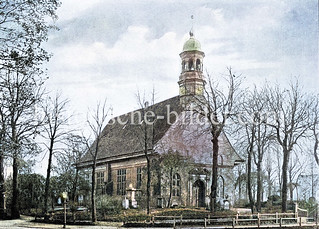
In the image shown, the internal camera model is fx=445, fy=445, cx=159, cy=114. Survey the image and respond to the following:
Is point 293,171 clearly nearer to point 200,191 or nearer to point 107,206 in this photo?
point 200,191

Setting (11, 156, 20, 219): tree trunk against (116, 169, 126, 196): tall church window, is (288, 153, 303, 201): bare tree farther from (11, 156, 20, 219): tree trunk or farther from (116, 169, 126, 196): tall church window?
(11, 156, 20, 219): tree trunk

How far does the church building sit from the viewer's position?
16047 millimetres

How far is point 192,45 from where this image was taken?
13047 mm

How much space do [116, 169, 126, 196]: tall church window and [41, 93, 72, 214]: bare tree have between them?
6.49m

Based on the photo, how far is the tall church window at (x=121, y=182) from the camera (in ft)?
60.9

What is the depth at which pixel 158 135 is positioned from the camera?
17250mm

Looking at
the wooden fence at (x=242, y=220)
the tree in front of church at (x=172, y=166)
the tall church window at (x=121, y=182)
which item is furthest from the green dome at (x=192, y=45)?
the tall church window at (x=121, y=182)

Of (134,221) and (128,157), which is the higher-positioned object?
(128,157)

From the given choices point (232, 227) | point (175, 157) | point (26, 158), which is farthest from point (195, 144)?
point (26, 158)

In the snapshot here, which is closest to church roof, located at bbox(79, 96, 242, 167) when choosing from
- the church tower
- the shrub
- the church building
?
the church building

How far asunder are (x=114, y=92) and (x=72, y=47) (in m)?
1.83

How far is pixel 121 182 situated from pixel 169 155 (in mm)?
2477

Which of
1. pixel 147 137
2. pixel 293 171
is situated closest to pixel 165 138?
pixel 147 137

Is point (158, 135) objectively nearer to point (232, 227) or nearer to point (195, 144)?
point (195, 144)
